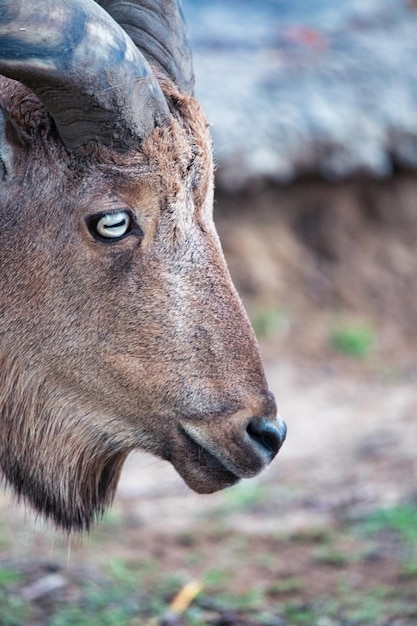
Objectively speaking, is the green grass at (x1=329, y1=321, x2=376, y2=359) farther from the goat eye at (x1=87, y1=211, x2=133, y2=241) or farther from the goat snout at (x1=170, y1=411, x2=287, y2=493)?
the goat eye at (x1=87, y1=211, x2=133, y2=241)

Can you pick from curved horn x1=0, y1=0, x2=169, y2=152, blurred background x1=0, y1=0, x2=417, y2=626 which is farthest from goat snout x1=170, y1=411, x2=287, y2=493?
blurred background x1=0, y1=0, x2=417, y2=626

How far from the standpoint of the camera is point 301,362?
33.2 ft

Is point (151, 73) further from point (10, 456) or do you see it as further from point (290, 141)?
point (290, 141)

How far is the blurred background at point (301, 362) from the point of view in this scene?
5363 mm

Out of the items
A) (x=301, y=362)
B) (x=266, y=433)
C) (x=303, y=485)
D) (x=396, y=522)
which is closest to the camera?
(x=266, y=433)

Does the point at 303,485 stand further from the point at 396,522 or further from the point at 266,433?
the point at 266,433

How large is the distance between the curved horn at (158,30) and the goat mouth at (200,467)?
1.52 meters

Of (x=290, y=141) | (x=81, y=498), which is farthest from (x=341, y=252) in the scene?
(x=81, y=498)

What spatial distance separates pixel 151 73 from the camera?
13.0 ft

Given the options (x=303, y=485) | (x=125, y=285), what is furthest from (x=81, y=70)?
(x=303, y=485)

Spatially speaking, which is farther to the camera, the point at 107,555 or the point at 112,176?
the point at 107,555

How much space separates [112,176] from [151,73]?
0.41 meters

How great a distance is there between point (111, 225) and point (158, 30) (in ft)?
3.34

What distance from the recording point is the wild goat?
390cm
